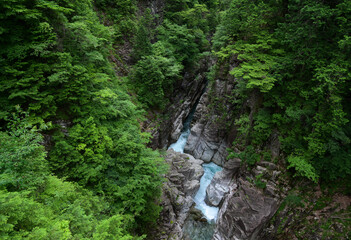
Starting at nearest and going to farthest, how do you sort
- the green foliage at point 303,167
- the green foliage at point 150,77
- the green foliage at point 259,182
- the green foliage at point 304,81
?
the green foliage at point 304,81, the green foliage at point 303,167, the green foliage at point 259,182, the green foliage at point 150,77

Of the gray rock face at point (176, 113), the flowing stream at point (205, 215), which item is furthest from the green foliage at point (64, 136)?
the gray rock face at point (176, 113)

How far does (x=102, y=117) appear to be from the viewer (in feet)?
30.5

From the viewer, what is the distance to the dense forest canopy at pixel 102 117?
500cm

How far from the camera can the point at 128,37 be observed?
817 inches

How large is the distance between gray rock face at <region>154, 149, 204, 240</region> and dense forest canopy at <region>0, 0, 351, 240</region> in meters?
2.38

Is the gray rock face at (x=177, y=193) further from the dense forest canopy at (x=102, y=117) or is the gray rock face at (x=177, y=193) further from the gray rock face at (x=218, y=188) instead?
the dense forest canopy at (x=102, y=117)

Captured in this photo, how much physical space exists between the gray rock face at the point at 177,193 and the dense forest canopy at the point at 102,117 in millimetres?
2378

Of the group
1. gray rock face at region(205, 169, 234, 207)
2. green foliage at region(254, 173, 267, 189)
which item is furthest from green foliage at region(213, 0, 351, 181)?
gray rock face at region(205, 169, 234, 207)

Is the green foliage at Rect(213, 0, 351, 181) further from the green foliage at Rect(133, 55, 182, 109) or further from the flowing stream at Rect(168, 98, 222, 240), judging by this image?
the green foliage at Rect(133, 55, 182, 109)

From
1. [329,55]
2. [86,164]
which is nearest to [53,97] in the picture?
[86,164]

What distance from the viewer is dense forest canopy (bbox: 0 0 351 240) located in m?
5.00

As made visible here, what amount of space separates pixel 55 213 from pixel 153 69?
1461cm

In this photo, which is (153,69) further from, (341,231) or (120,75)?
(341,231)

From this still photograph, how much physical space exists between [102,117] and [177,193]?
970 centimetres
